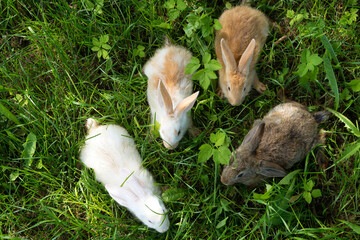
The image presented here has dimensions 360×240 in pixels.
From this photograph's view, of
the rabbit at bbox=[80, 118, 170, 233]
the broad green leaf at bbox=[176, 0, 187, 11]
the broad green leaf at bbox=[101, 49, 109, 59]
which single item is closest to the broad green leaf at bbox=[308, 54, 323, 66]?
the broad green leaf at bbox=[176, 0, 187, 11]

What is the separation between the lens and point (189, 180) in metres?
4.20

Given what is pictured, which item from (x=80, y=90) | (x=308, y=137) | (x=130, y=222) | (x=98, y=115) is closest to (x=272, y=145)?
(x=308, y=137)

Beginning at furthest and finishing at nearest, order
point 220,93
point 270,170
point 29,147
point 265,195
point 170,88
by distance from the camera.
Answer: point 220,93
point 170,88
point 29,147
point 270,170
point 265,195

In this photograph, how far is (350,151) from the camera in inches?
147

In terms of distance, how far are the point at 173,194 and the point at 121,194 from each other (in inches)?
23.2

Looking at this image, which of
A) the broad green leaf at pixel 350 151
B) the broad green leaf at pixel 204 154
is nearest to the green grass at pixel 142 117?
the broad green leaf at pixel 350 151

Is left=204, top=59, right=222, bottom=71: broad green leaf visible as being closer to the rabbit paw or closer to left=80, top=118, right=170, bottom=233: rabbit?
the rabbit paw

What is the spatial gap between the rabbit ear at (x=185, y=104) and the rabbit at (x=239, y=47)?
491 mm

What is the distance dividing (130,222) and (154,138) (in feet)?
3.30

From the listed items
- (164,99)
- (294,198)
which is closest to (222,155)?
(164,99)

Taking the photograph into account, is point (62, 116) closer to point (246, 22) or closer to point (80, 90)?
point (80, 90)

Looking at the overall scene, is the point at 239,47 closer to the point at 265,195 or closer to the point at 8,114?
the point at 265,195

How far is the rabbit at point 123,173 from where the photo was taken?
3.89m

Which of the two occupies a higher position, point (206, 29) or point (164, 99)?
point (206, 29)
